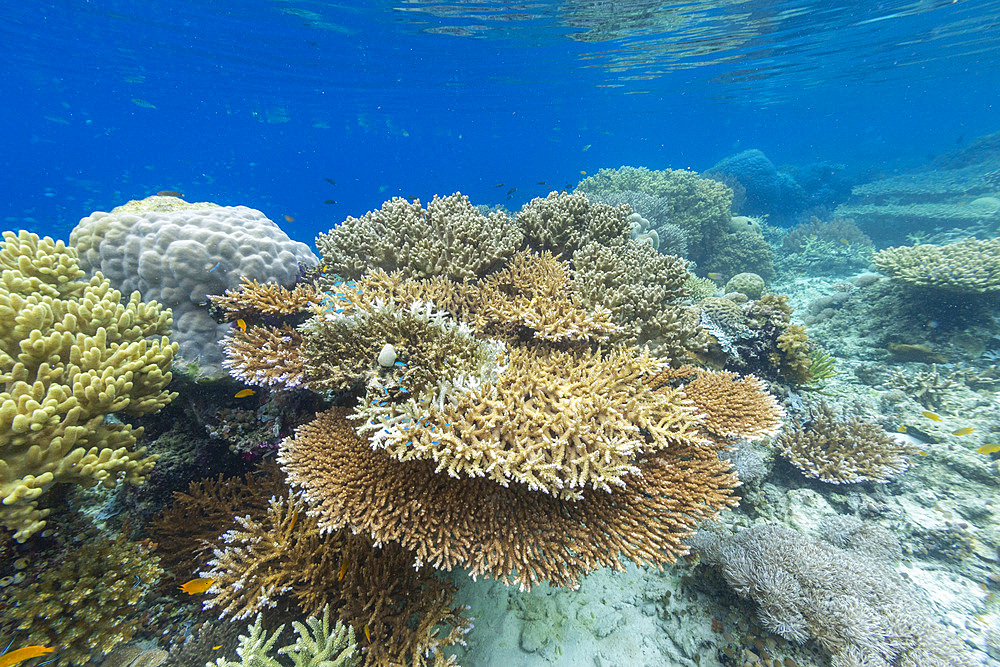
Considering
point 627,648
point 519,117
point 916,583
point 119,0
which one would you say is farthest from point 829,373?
point 519,117

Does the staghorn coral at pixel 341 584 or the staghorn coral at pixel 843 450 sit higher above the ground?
the staghorn coral at pixel 341 584

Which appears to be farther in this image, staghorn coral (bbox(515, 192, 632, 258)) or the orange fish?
staghorn coral (bbox(515, 192, 632, 258))

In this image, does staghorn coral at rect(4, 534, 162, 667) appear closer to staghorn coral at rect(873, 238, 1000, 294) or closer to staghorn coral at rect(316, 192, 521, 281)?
staghorn coral at rect(316, 192, 521, 281)

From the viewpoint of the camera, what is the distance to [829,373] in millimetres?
6285

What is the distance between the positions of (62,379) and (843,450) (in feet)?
26.8

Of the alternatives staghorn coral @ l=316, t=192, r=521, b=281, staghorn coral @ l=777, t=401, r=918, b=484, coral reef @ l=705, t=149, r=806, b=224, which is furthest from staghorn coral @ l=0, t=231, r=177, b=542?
coral reef @ l=705, t=149, r=806, b=224

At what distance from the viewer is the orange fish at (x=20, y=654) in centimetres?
222

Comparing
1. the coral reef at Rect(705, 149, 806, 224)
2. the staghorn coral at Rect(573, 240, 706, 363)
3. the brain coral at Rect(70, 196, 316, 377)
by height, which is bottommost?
the staghorn coral at Rect(573, 240, 706, 363)

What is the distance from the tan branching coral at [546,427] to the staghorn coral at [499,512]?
0.57 ft

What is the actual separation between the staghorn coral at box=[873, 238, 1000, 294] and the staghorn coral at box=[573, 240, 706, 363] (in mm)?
6600

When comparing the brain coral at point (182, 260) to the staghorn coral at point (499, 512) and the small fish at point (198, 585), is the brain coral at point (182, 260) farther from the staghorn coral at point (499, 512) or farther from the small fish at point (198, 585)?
the staghorn coral at point (499, 512)

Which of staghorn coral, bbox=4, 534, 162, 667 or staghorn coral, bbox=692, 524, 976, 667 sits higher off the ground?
staghorn coral, bbox=4, 534, 162, 667

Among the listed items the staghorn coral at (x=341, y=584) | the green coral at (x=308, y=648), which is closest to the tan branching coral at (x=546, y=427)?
the staghorn coral at (x=341, y=584)

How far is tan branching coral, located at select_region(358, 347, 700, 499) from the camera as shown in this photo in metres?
2.46
